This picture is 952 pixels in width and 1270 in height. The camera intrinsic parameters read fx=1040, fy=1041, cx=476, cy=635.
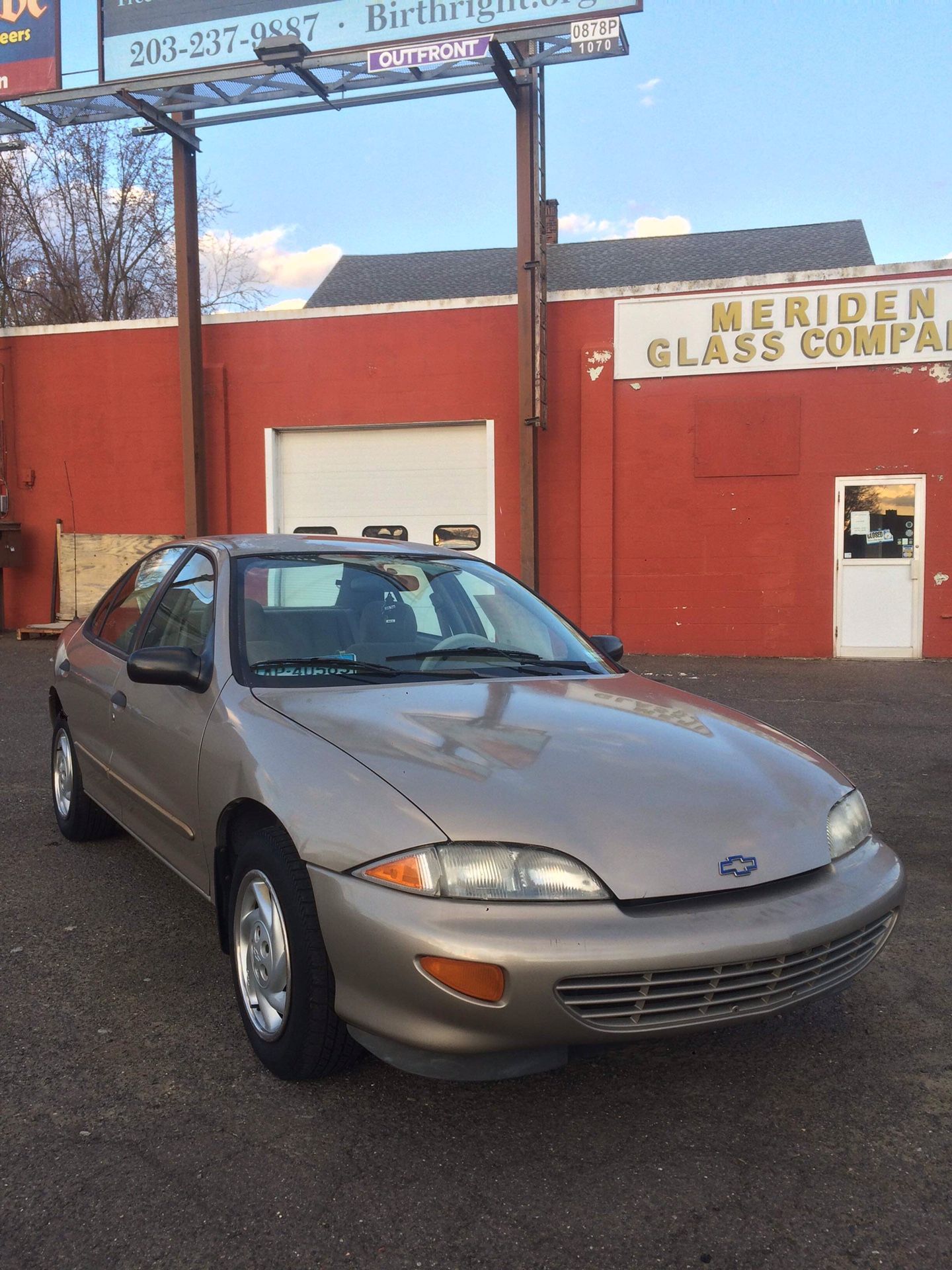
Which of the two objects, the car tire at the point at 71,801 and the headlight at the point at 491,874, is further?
the car tire at the point at 71,801

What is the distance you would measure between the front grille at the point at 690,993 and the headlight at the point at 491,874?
0.19 m

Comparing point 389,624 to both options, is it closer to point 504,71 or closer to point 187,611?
point 187,611

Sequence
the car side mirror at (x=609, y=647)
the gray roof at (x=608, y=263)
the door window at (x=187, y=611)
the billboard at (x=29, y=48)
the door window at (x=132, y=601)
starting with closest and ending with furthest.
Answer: the door window at (x=187, y=611) → the car side mirror at (x=609, y=647) → the door window at (x=132, y=601) → the billboard at (x=29, y=48) → the gray roof at (x=608, y=263)

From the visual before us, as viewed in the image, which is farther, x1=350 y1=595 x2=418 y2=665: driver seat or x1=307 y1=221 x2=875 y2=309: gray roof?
x1=307 y1=221 x2=875 y2=309: gray roof

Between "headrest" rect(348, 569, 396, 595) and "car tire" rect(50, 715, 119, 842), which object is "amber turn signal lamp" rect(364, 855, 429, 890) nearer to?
"headrest" rect(348, 569, 396, 595)

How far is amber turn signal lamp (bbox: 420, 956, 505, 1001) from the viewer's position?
2176 millimetres

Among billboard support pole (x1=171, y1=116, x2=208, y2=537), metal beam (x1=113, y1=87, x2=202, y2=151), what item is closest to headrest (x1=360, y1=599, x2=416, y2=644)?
billboard support pole (x1=171, y1=116, x2=208, y2=537)

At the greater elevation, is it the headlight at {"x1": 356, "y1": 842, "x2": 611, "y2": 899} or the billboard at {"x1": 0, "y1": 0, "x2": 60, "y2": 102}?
the billboard at {"x1": 0, "y1": 0, "x2": 60, "y2": 102}

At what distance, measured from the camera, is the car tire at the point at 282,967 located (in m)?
2.44

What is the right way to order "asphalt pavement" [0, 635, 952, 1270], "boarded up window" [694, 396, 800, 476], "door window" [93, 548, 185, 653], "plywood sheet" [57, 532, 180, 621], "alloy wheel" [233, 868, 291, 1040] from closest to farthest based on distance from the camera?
"asphalt pavement" [0, 635, 952, 1270], "alloy wheel" [233, 868, 291, 1040], "door window" [93, 548, 185, 653], "boarded up window" [694, 396, 800, 476], "plywood sheet" [57, 532, 180, 621]

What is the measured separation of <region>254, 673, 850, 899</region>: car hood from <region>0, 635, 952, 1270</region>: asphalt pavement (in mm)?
420

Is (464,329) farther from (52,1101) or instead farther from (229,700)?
(52,1101)

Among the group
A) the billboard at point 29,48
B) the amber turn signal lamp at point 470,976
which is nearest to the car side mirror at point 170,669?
the amber turn signal lamp at point 470,976

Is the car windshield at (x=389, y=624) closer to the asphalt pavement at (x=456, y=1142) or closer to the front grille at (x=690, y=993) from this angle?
the asphalt pavement at (x=456, y=1142)
